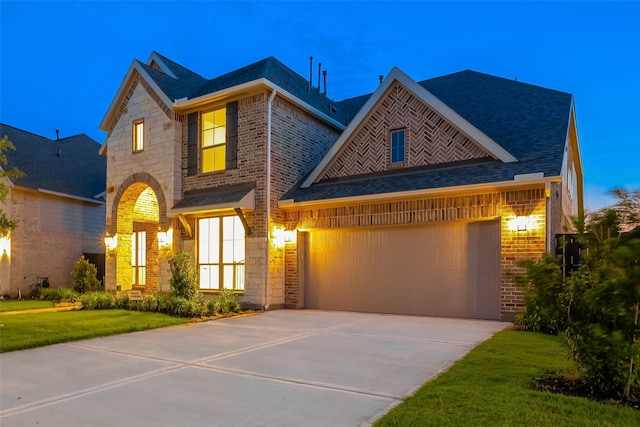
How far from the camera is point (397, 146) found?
498 inches

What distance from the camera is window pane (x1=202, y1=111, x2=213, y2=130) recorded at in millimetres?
14292

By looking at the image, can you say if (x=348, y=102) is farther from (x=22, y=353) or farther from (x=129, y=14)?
(x=129, y=14)

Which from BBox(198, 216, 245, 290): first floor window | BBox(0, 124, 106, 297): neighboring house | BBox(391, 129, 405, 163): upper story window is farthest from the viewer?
BBox(0, 124, 106, 297): neighboring house

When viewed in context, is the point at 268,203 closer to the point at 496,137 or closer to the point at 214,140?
the point at 214,140

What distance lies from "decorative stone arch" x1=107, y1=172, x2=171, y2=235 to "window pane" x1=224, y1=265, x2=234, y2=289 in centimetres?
248

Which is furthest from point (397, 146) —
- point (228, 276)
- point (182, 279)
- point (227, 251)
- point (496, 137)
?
point (182, 279)

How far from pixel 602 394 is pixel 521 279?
4.33 feet

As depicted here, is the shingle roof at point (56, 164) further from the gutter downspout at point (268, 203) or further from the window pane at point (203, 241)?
the gutter downspout at point (268, 203)

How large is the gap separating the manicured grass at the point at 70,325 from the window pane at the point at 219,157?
485 cm

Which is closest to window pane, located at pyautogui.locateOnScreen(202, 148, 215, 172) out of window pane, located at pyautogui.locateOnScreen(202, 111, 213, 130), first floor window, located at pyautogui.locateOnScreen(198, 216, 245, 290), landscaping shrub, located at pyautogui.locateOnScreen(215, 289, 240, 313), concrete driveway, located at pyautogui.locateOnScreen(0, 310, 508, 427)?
window pane, located at pyautogui.locateOnScreen(202, 111, 213, 130)

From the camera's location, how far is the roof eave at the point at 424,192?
948 cm

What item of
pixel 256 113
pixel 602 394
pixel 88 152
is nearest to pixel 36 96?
pixel 88 152

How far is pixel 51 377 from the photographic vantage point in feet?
18.3

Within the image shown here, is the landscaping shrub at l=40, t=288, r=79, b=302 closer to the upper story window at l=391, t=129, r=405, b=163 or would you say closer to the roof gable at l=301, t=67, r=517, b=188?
the roof gable at l=301, t=67, r=517, b=188
